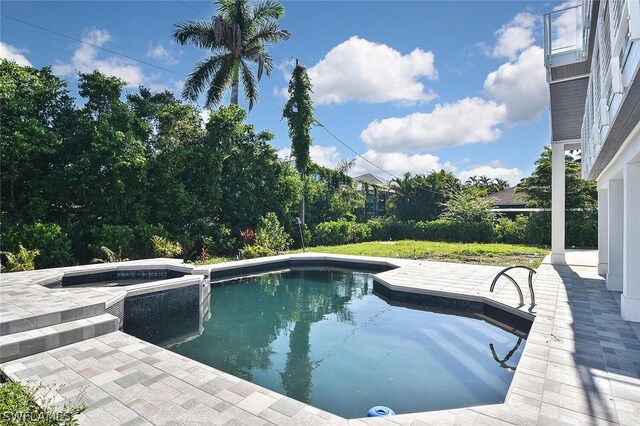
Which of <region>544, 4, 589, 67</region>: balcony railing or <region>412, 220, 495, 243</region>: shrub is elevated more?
<region>544, 4, 589, 67</region>: balcony railing

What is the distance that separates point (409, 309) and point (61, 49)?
13496 mm

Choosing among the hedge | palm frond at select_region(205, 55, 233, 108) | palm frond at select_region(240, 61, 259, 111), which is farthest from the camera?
the hedge

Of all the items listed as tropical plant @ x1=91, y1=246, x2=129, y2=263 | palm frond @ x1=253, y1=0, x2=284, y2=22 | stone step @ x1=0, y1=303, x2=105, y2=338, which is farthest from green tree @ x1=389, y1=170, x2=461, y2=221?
stone step @ x1=0, y1=303, x2=105, y2=338

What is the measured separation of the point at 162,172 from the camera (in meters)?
13.2

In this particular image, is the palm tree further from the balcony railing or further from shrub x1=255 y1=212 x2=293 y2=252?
the balcony railing

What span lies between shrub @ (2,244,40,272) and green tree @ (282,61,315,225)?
1127cm

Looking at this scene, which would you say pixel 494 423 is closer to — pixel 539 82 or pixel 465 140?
pixel 539 82

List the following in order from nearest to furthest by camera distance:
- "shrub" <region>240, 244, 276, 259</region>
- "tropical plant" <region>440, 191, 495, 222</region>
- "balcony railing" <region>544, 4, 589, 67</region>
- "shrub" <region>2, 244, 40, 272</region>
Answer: "balcony railing" <region>544, 4, 589, 67</region> → "shrub" <region>2, 244, 40, 272</region> → "shrub" <region>240, 244, 276, 259</region> → "tropical plant" <region>440, 191, 495, 222</region>

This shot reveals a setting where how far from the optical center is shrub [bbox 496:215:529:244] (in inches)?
781

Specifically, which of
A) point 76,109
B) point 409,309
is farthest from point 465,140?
point 76,109

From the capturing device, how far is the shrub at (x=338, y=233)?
19.0 m

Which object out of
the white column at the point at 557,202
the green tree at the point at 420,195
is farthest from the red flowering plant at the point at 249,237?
the green tree at the point at 420,195

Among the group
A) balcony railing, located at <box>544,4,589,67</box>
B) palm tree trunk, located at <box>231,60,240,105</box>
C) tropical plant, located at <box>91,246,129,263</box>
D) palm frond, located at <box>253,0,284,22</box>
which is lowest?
tropical plant, located at <box>91,246,129,263</box>

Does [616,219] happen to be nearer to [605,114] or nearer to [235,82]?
[605,114]
